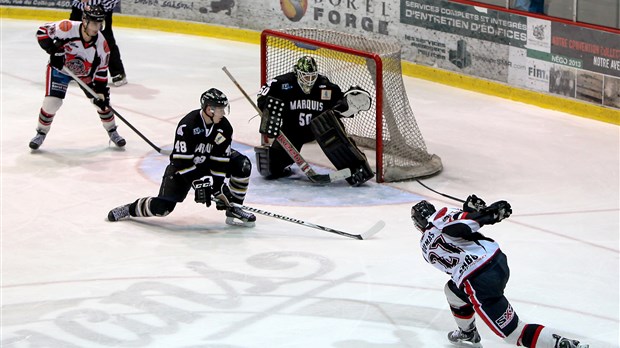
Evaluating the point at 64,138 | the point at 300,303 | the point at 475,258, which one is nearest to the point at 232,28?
the point at 64,138

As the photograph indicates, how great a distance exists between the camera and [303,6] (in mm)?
11867

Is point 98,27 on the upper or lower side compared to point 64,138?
upper

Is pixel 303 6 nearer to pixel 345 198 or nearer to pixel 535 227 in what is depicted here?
pixel 345 198

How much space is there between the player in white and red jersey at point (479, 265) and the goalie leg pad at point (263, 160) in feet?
10.1

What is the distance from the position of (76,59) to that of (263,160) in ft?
5.10

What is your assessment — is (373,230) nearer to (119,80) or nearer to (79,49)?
(79,49)

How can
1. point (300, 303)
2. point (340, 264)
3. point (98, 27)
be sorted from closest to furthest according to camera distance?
point (300, 303) < point (340, 264) < point (98, 27)

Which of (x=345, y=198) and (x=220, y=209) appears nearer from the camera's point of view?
(x=220, y=209)

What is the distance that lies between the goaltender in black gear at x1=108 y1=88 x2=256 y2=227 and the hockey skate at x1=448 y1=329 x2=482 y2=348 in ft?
6.29

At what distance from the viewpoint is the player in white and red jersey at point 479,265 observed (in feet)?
16.8

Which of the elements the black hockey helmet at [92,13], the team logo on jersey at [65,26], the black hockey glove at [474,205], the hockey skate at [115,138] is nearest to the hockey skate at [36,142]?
the hockey skate at [115,138]

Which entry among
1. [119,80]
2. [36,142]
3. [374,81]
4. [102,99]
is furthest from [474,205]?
[119,80]

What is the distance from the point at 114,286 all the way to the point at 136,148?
2.82 meters

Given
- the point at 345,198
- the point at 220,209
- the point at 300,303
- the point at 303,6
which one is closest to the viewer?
the point at 300,303
